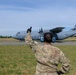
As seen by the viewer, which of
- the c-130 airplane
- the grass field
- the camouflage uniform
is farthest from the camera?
the c-130 airplane

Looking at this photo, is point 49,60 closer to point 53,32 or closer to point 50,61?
point 50,61

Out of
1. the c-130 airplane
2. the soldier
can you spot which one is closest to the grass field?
→ the soldier

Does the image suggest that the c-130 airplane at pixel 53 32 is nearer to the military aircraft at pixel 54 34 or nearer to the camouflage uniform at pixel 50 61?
the military aircraft at pixel 54 34

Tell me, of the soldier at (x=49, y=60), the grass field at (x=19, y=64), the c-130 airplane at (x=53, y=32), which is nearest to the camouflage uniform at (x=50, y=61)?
the soldier at (x=49, y=60)

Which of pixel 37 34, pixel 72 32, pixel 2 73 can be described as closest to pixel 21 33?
pixel 37 34

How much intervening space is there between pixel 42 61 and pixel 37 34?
2299 inches

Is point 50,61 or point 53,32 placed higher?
point 53,32

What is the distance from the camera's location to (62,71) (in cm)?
549

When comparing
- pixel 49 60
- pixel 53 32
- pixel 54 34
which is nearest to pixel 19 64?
pixel 49 60

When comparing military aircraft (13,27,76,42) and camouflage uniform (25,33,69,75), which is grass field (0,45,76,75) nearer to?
camouflage uniform (25,33,69,75)

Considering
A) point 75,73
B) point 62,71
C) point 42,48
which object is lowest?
point 75,73

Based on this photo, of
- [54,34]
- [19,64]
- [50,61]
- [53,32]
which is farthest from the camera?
[53,32]

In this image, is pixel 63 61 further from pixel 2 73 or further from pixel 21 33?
pixel 21 33

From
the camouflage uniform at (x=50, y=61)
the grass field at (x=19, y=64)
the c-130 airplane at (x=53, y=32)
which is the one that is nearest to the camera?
the camouflage uniform at (x=50, y=61)
